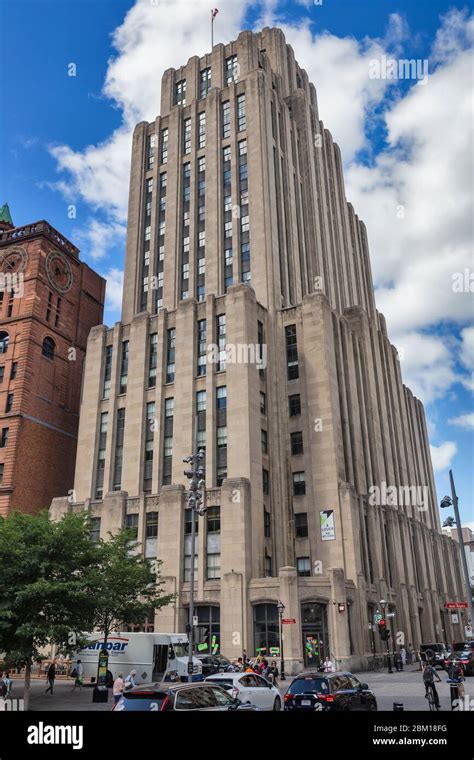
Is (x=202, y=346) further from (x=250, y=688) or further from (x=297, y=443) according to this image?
(x=250, y=688)

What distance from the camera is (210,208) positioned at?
6969 cm

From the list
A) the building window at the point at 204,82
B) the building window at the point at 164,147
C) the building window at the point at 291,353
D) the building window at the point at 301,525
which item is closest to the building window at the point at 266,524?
the building window at the point at 301,525

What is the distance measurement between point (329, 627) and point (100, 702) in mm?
21103

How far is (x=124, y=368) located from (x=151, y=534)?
18.9 m

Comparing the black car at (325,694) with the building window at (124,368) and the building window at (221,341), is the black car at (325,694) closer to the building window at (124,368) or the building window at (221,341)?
the building window at (221,341)

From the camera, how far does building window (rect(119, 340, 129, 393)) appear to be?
61.8m

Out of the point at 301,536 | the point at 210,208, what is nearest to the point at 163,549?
the point at 301,536

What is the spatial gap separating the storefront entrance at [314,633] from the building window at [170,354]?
2557 cm

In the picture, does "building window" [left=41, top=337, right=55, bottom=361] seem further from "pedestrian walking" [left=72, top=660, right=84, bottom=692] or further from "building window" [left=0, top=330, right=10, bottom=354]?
"pedestrian walking" [left=72, top=660, right=84, bottom=692]

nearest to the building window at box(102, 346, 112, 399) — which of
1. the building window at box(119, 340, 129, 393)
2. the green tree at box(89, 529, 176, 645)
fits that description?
the building window at box(119, 340, 129, 393)

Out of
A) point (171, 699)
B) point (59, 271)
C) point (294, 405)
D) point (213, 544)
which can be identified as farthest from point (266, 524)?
point (171, 699)

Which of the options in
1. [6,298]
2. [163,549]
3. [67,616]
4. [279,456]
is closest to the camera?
[67,616]

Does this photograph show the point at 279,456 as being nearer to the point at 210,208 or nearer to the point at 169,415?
the point at 169,415

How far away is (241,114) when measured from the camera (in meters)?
73.0
